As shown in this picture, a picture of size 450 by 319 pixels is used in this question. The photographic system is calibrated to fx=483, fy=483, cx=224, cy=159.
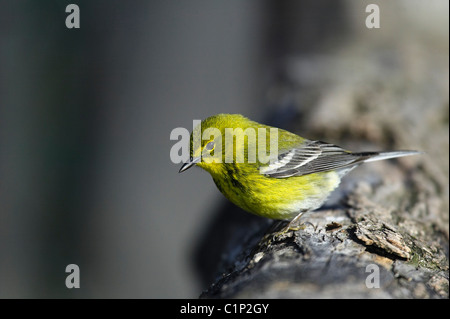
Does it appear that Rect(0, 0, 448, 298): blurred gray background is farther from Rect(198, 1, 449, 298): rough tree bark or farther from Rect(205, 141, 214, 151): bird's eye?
Rect(205, 141, 214, 151): bird's eye

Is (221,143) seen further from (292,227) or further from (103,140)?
(103,140)

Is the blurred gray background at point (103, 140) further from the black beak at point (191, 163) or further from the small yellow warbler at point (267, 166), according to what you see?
the black beak at point (191, 163)

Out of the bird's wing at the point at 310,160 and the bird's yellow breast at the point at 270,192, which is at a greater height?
the bird's wing at the point at 310,160

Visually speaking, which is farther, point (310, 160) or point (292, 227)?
point (310, 160)

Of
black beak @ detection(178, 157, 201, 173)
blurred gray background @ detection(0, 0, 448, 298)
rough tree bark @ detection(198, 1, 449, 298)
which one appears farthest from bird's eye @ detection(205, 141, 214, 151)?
blurred gray background @ detection(0, 0, 448, 298)

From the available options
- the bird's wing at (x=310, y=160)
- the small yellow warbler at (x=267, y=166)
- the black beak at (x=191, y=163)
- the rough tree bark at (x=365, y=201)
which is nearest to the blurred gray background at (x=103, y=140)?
the rough tree bark at (x=365, y=201)

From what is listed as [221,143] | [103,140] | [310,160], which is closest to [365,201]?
[310,160]
